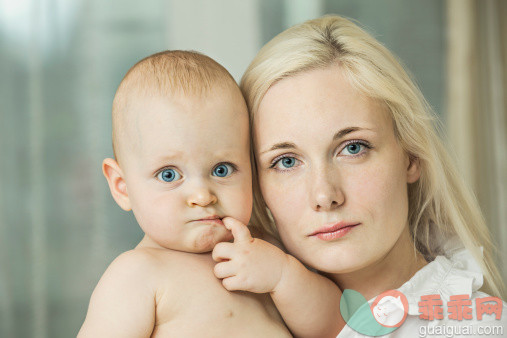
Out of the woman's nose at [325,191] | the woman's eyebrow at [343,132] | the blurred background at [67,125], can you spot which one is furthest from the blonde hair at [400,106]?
the blurred background at [67,125]

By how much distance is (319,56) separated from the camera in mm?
1271

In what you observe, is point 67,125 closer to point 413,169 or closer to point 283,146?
point 283,146

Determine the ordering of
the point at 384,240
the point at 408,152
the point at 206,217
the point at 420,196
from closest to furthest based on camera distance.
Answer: the point at 206,217 < the point at 384,240 < the point at 408,152 < the point at 420,196

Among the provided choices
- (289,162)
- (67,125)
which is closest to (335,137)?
(289,162)

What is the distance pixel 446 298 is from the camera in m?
1.20

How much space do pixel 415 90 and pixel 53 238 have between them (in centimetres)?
176

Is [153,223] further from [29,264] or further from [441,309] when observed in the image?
[29,264]

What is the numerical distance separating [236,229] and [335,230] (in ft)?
0.72

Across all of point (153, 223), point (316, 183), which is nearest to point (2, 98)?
point (153, 223)

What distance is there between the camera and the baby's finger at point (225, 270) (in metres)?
1.11

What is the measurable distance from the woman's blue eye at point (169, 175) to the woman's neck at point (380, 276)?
0.50 metres

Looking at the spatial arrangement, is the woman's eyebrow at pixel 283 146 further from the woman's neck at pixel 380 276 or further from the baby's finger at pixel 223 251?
the woman's neck at pixel 380 276

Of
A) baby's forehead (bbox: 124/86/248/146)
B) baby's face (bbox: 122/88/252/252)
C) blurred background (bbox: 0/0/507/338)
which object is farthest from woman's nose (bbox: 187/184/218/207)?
blurred background (bbox: 0/0/507/338)

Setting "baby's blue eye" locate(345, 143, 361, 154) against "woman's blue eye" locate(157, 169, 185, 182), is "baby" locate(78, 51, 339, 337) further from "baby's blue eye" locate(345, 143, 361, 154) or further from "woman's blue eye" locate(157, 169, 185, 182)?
"baby's blue eye" locate(345, 143, 361, 154)
